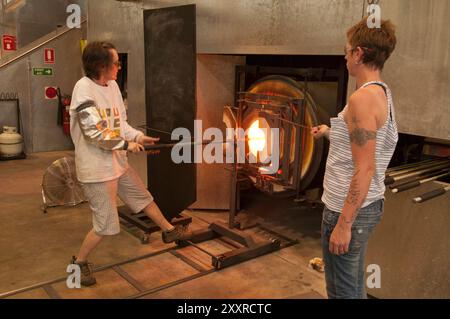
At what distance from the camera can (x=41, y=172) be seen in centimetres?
642

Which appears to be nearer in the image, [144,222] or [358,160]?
[358,160]

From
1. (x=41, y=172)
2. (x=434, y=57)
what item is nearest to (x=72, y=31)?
(x=41, y=172)

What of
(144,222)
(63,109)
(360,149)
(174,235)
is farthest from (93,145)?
(63,109)

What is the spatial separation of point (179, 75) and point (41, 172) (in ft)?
11.8

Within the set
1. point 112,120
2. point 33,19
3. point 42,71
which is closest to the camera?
point 112,120

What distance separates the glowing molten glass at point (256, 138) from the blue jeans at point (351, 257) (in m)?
1.95

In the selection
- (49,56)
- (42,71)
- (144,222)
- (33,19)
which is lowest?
(144,222)

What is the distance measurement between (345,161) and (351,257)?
0.45m

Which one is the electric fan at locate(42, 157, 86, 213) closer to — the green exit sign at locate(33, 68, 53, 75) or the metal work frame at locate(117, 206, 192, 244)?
the metal work frame at locate(117, 206, 192, 244)

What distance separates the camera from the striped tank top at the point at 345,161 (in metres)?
1.98

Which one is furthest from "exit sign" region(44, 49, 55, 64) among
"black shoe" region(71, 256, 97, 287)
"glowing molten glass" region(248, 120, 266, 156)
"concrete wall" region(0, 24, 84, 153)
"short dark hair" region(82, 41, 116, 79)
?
"black shoe" region(71, 256, 97, 287)

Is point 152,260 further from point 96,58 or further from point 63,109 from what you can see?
point 63,109

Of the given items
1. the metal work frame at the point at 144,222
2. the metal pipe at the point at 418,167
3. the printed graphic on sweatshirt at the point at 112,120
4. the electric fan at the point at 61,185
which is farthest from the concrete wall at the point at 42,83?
the metal pipe at the point at 418,167

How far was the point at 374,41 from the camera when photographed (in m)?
1.91
